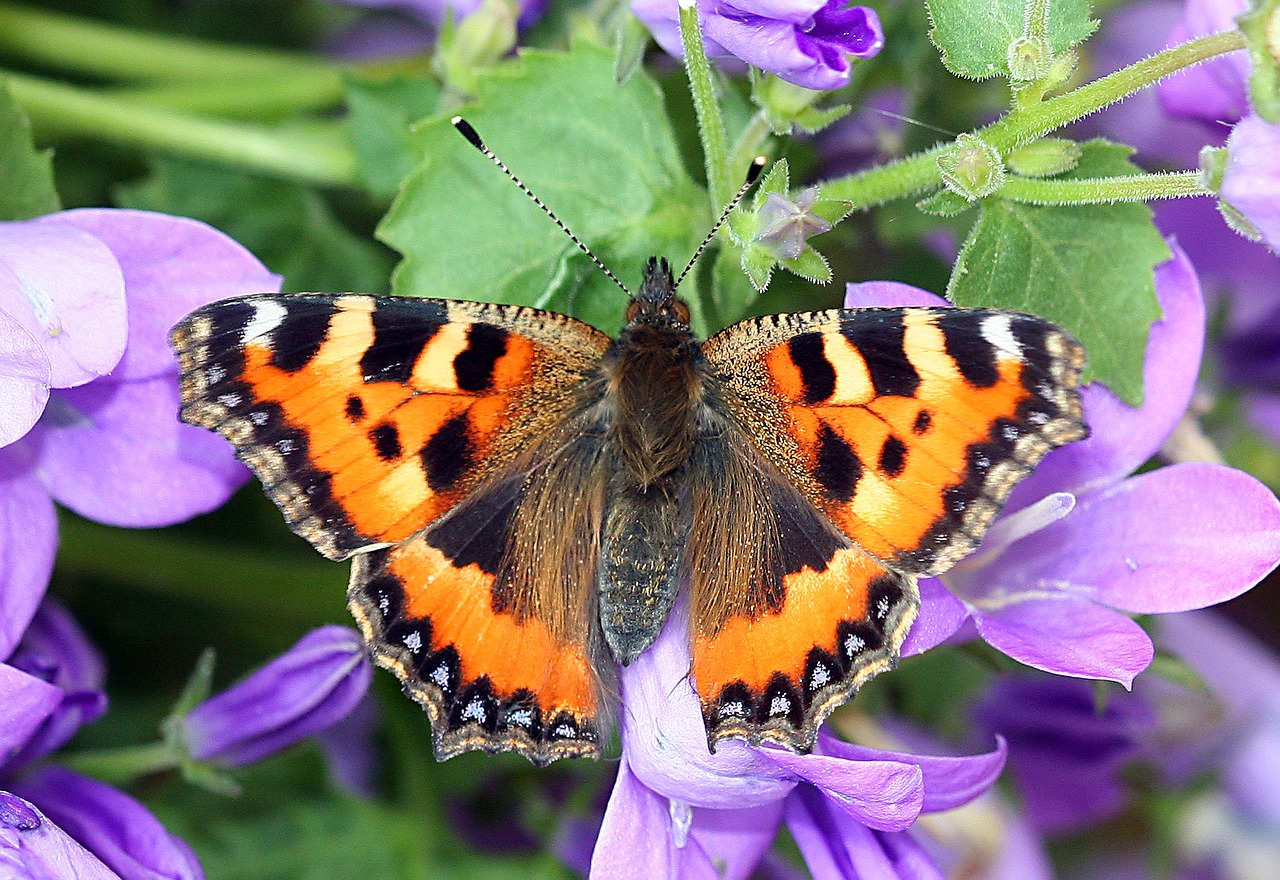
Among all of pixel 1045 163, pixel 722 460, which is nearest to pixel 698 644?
pixel 722 460

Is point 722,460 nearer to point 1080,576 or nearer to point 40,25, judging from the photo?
point 1080,576

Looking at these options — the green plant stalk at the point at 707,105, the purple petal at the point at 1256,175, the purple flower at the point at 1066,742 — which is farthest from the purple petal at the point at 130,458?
the purple flower at the point at 1066,742

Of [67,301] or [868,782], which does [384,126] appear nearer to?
[67,301]

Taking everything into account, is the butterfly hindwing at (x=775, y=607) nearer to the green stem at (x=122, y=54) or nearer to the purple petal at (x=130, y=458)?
the purple petal at (x=130, y=458)

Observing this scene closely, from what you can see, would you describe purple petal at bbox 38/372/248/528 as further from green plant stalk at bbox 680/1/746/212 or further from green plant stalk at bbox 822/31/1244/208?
green plant stalk at bbox 822/31/1244/208

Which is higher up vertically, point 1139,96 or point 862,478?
point 862,478

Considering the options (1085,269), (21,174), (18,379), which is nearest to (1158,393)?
(1085,269)
